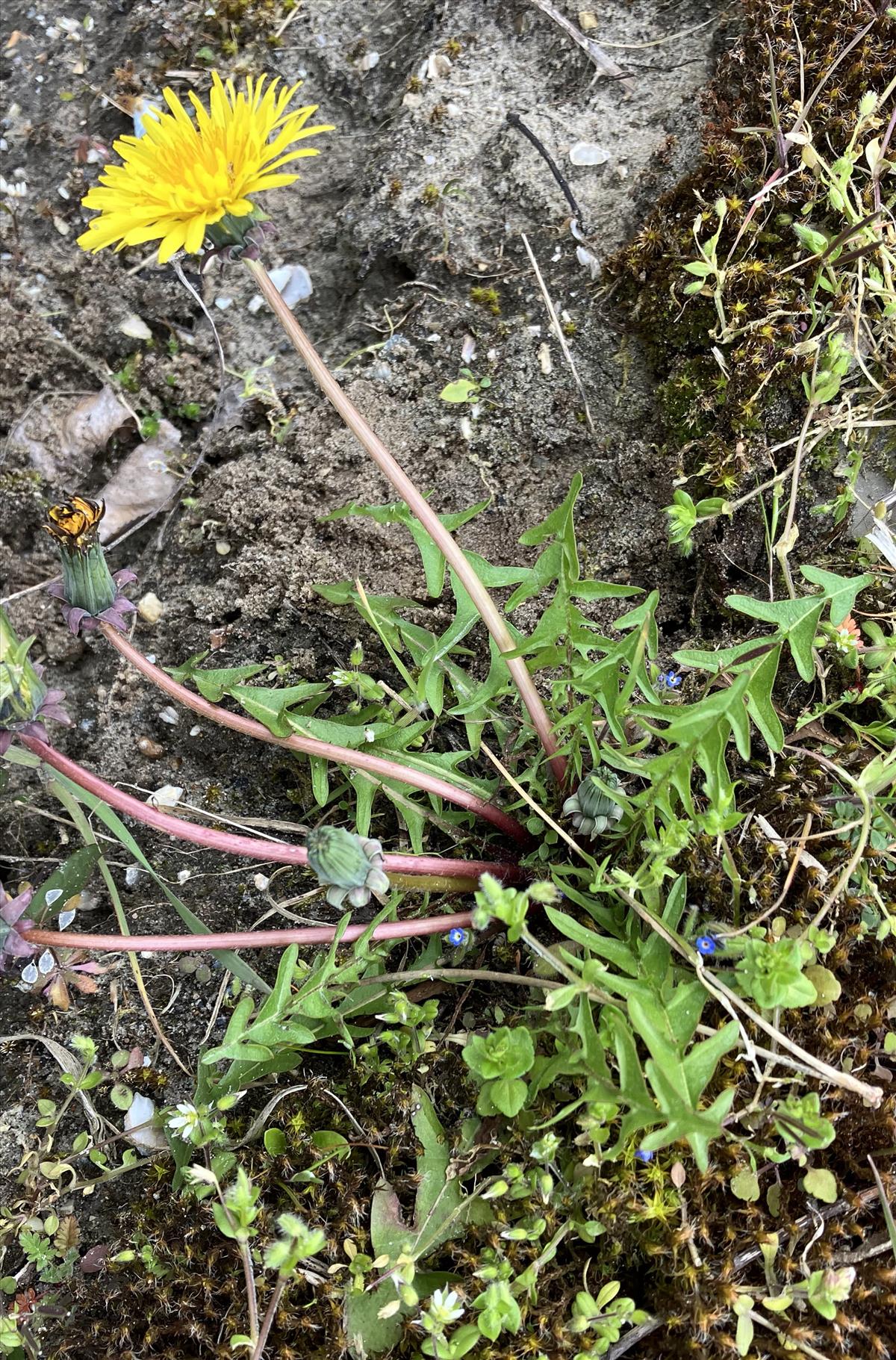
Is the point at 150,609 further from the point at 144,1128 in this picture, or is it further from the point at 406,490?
the point at 144,1128

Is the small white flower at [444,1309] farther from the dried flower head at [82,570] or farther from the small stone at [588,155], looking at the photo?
the small stone at [588,155]

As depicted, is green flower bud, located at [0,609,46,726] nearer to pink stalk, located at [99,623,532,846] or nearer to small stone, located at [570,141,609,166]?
pink stalk, located at [99,623,532,846]

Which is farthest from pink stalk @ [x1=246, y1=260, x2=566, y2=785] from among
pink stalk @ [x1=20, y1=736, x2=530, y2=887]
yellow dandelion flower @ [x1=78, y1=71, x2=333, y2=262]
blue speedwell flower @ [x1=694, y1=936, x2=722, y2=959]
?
blue speedwell flower @ [x1=694, y1=936, x2=722, y2=959]

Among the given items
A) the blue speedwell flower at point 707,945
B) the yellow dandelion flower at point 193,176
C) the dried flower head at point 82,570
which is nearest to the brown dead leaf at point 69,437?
the yellow dandelion flower at point 193,176

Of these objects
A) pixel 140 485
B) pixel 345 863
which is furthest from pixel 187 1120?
pixel 140 485

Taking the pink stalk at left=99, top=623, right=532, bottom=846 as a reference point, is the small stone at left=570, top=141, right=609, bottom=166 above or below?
above

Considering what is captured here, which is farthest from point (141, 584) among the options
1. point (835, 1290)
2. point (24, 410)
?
point (835, 1290)

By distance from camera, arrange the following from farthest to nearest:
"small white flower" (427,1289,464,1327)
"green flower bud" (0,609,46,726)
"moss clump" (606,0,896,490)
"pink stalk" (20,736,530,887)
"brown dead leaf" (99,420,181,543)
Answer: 1. "brown dead leaf" (99,420,181,543)
2. "moss clump" (606,0,896,490)
3. "pink stalk" (20,736,530,887)
4. "green flower bud" (0,609,46,726)
5. "small white flower" (427,1289,464,1327)

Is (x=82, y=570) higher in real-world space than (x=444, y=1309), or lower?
higher
